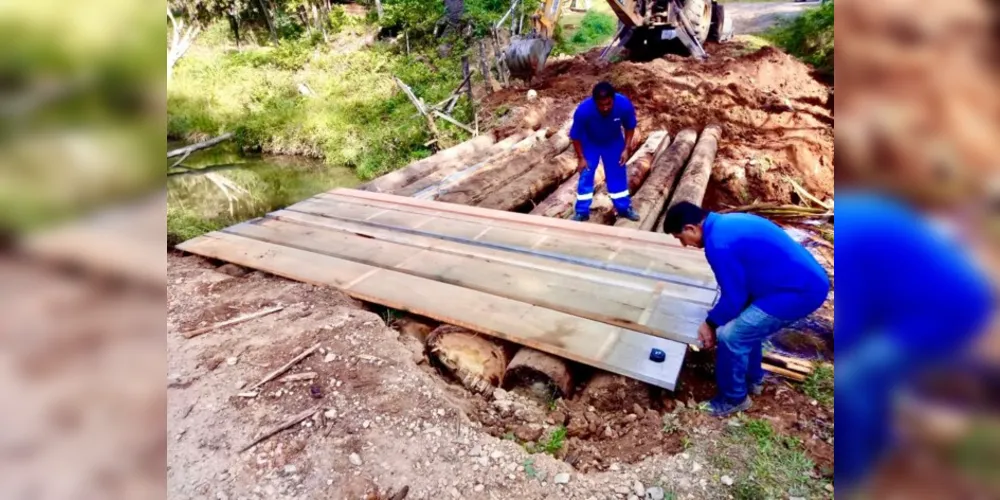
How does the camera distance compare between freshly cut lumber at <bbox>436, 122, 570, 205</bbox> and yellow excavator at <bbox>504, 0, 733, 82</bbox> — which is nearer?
freshly cut lumber at <bbox>436, 122, 570, 205</bbox>

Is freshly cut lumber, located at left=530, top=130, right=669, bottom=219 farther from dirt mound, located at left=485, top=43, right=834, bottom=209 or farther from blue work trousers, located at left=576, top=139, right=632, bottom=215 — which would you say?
dirt mound, located at left=485, top=43, right=834, bottom=209

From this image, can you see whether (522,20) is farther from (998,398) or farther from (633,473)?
(998,398)

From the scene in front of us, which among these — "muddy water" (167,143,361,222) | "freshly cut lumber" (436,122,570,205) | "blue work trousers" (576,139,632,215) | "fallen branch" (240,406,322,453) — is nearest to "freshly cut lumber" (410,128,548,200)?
"freshly cut lumber" (436,122,570,205)

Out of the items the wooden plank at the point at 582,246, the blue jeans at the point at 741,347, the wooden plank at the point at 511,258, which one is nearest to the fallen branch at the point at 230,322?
the wooden plank at the point at 511,258

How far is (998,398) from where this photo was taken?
469 mm

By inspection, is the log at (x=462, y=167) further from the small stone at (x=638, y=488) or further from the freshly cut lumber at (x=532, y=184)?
the small stone at (x=638, y=488)

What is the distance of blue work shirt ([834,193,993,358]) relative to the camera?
0.47 metres

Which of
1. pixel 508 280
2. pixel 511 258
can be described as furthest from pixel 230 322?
pixel 511 258

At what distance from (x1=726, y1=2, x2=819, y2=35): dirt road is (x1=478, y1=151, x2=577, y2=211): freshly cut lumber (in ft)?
25.3

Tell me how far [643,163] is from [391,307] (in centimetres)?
409

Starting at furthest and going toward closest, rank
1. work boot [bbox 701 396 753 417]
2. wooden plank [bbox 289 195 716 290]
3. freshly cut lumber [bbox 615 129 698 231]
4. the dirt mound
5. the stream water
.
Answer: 1. the stream water
2. the dirt mound
3. freshly cut lumber [bbox 615 129 698 231]
4. wooden plank [bbox 289 195 716 290]
5. work boot [bbox 701 396 753 417]

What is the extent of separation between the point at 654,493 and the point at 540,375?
868 mm

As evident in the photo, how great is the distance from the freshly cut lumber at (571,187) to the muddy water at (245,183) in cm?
428

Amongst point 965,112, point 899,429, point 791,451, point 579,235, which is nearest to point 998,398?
point 899,429
